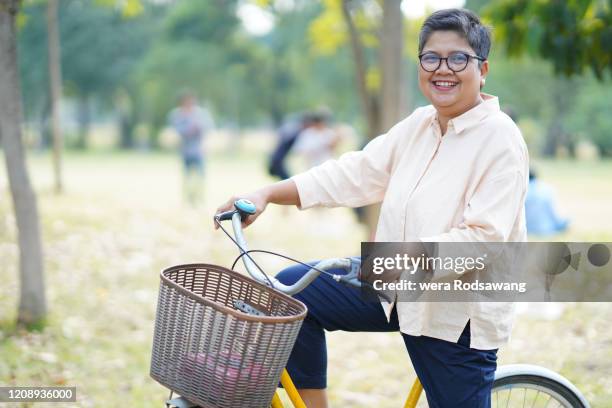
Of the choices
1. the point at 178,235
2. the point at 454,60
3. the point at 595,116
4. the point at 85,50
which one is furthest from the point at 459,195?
the point at 85,50

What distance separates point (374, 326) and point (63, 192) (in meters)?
10.2

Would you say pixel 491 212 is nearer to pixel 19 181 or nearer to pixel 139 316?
pixel 19 181

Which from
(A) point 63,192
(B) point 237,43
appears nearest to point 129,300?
(A) point 63,192

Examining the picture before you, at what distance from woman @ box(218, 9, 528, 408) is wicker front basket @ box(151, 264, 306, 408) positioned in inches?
16.6

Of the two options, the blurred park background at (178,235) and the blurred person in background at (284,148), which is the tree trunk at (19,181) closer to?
the blurred park background at (178,235)

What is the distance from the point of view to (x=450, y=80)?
2436 millimetres

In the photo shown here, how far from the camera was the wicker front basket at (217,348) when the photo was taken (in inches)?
82.1

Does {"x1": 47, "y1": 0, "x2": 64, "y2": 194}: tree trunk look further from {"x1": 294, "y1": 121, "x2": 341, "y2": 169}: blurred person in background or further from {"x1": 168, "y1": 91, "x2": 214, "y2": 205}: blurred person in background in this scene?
{"x1": 294, "y1": 121, "x2": 341, "y2": 169}: blurred person in background

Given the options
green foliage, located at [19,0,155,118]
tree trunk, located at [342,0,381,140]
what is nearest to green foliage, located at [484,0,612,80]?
tree trunk, located at [342,0,381,140]

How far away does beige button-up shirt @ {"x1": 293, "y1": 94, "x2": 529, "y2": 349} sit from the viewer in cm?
230

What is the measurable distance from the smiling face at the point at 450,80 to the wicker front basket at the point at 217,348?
774mm

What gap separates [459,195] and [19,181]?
142 inches

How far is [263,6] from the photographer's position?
27.2 feet

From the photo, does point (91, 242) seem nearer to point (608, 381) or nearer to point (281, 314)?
point (608, 381)
